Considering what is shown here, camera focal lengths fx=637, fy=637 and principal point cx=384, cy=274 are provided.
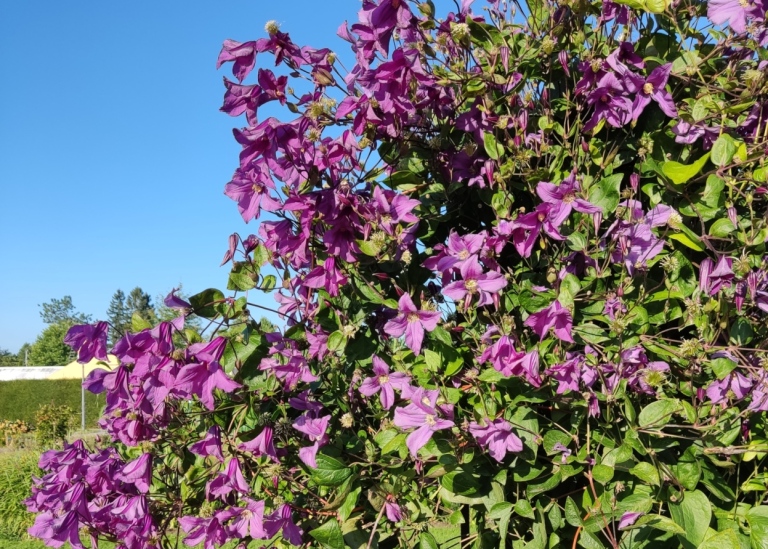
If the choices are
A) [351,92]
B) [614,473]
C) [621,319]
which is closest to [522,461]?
[614,473]

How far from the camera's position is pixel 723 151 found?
118 centimetres

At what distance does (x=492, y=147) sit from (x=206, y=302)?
655mm

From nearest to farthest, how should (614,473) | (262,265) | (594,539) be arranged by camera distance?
(594,539), (614,473), (262,265)

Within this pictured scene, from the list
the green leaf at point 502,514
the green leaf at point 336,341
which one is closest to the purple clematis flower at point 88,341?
the green leaf at point 336,341

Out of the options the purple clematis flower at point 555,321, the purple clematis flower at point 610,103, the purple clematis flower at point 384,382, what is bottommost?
the purple clematis flower at point 384,382

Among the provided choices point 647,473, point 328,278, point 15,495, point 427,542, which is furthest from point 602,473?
point 15,495

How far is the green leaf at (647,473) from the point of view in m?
1.15

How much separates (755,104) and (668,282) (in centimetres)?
41

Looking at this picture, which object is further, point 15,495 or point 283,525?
point 15,495

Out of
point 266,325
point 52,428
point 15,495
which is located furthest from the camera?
point 52,428

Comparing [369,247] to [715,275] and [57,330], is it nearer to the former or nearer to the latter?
[715,275]

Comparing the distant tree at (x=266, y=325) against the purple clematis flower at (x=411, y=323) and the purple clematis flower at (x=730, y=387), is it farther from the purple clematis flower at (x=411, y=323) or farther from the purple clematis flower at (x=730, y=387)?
the purple clematis flower at (x=730, y=387)

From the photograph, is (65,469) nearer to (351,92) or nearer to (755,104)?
(351,92)

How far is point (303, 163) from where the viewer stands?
124 cm
